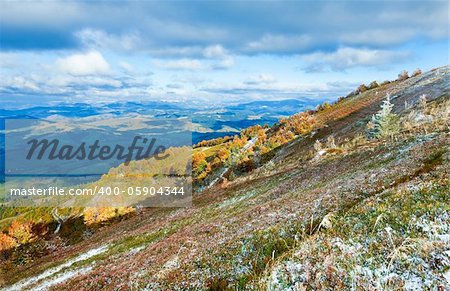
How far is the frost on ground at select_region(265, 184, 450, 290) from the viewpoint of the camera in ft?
36.4

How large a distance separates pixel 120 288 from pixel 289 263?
1207 centimetres

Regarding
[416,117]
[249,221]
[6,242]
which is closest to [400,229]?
[249,221]

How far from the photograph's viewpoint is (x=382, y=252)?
494 inches

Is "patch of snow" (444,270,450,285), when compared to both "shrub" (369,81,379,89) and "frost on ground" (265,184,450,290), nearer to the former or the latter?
"frost on ground" (265,184,450,290)

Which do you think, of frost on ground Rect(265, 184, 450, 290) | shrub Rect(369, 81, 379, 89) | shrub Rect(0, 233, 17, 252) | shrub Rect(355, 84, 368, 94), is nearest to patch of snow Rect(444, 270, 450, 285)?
frost on ground Rect(265, 184, 450, 290)

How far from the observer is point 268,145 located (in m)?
110

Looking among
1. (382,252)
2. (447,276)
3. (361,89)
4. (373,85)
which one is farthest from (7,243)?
(373,85)

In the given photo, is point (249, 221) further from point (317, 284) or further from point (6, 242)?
point (6, 242)

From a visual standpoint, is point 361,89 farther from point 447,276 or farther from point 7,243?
point 7,243

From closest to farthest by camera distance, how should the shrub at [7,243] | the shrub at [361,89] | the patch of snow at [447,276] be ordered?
the patch of snow at [447,276], the shrub at [7,243], the shrub at [361,89]

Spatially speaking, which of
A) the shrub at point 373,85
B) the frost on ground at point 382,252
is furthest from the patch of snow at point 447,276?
the shrub at point 373,85

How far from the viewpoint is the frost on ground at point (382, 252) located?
36.4 ft

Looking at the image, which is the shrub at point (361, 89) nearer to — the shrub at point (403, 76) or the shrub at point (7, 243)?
the shrub at point (403, 76)

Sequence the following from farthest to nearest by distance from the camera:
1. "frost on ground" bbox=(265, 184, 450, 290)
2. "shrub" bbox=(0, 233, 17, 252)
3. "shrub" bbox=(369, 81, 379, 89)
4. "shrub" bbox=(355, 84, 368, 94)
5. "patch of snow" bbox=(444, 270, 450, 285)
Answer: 1. "shrub" bbox=(355, 84, 368, 94)
2. "shrub" bbox=(369, 81, 379, 89)
3. "shrub" bbox=(0, 233, 17, 252)
4. "frost on ground" bbox=(265, 184, 450, 290)
5. "patch of snow" bbox=(444, 270, 450, 285)
